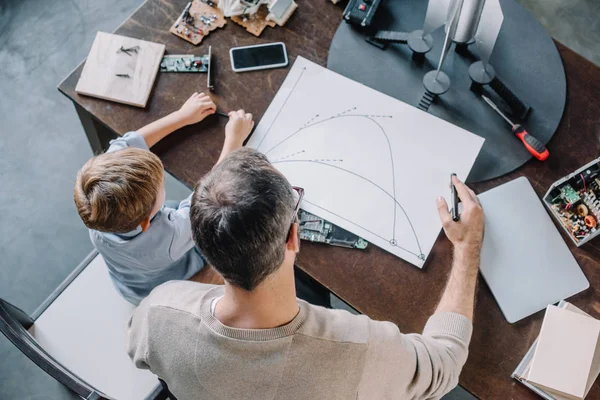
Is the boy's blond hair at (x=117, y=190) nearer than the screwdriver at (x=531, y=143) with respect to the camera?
Yes

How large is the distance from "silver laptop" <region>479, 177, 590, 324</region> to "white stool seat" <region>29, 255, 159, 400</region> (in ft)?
2.86

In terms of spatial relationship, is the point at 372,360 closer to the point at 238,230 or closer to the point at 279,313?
the point at 279,313

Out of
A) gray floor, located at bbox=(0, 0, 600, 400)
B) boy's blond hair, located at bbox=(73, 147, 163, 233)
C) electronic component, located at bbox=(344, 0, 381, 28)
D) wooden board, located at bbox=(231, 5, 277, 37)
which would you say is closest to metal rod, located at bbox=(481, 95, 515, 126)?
electronic component, located at bbox=(344, 0, 381, 28)

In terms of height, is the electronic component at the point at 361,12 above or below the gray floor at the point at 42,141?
above

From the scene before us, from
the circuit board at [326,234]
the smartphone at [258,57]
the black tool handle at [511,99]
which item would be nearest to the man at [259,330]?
the circuit board at [326,234]

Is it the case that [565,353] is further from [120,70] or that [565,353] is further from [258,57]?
[120,70]

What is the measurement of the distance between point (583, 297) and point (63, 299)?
1.28 meters

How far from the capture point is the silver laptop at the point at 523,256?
1.38m

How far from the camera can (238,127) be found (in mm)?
1525

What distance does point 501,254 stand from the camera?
55.7 inches

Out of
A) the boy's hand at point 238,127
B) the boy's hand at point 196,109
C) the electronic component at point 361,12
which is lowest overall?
the boy's hand at point 196,109

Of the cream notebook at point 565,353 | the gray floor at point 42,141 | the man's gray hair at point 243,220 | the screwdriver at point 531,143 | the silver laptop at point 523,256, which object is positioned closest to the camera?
the man's gray hair at point 243,220

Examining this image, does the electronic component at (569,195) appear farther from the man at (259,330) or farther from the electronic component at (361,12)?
the electronic component at (361,12)

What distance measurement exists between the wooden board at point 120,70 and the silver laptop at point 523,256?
91 cm
